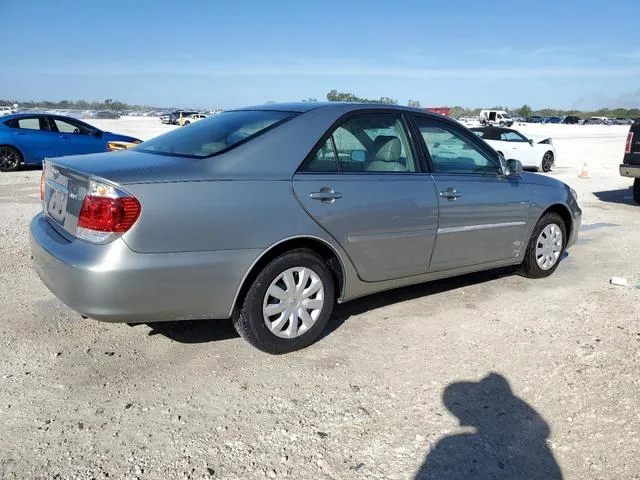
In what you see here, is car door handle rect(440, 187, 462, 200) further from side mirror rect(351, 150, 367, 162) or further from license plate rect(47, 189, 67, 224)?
license plate rect(47, 189, 67, 224)

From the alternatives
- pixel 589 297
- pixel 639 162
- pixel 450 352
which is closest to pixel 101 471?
pixel 450 352

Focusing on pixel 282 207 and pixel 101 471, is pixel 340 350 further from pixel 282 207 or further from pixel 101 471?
pixel 101 471

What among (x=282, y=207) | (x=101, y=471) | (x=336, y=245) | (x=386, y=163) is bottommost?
(x=101, y=471)

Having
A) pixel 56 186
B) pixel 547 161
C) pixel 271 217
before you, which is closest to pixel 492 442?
pixel 271 217

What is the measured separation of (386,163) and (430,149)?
51cm

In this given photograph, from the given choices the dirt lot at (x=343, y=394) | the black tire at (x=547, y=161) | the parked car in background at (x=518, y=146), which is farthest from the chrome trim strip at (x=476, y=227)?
the black tire at (x=547, y=161)

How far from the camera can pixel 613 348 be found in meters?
4.04

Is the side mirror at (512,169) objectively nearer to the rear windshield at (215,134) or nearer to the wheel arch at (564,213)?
the wheel arch at (564,213)

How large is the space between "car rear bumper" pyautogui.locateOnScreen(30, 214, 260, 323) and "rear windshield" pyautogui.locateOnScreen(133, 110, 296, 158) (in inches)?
28.0

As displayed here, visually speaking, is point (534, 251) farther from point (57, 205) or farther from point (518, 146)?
point (518, 146)

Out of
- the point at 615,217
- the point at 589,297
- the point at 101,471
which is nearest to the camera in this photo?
the point at 101,471

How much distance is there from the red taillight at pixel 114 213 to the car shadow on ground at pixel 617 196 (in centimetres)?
1045

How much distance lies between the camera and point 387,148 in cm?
428

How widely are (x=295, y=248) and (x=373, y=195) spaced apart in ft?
2.31
